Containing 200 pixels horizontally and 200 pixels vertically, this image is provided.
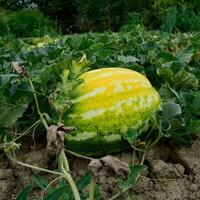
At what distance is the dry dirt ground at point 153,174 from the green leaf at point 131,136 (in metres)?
0.15

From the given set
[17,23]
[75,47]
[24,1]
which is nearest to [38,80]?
[75,47]

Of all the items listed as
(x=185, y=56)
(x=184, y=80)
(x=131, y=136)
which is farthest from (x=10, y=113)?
(x=185, y=56)

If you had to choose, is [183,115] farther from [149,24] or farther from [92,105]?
[149,24]

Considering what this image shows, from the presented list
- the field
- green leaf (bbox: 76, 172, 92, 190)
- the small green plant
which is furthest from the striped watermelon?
the small green plant

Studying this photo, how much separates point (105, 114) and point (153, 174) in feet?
0.84

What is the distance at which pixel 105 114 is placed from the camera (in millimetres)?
2092

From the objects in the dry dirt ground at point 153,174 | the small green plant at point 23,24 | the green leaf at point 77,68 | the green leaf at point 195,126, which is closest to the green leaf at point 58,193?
the dry dirt ground at point 153,174

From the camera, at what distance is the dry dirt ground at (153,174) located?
2.00 m

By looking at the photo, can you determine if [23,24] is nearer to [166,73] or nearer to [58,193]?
[166,73]

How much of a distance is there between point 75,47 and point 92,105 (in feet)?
2.61

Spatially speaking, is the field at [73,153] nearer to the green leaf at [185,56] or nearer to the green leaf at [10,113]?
the green leaf at [10,113]

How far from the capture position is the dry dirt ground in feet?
6.57

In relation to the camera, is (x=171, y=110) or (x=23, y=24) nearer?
(x=171, y=110)

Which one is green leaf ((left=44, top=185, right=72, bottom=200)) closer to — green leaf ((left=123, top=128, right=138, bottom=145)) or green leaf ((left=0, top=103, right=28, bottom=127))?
green leaf ((left=123, top=128, right=138, bottom=145))
